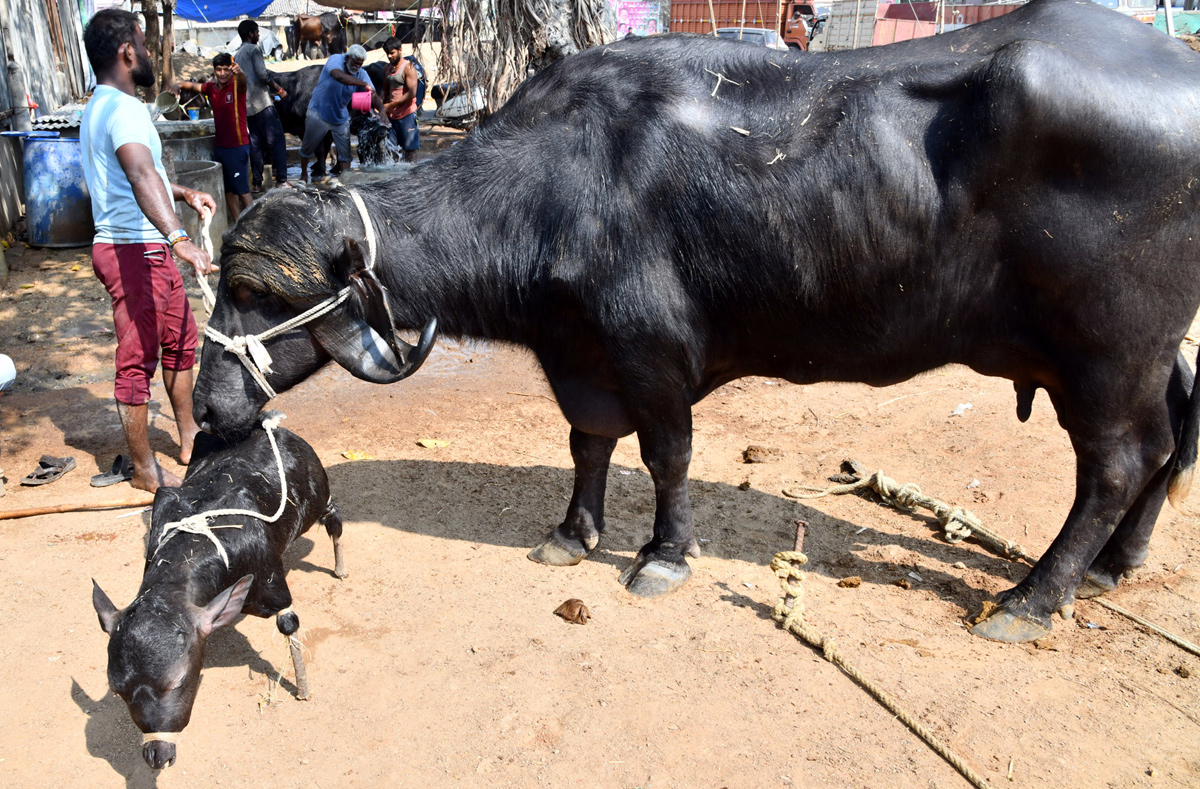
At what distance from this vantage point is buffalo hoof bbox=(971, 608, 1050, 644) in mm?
3730

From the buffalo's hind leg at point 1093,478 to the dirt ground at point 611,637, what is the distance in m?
0.15

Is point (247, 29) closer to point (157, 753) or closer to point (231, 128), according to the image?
point (231, 128)

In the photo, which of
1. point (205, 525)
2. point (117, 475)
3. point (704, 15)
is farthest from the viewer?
point (704, 15)

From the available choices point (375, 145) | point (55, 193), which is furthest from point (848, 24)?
point (55, 193)

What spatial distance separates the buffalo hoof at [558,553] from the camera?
14.2ft

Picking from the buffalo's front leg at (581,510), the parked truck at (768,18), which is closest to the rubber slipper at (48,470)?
the buffalo's front leg at (581,510)

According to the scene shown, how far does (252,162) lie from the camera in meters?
11.8

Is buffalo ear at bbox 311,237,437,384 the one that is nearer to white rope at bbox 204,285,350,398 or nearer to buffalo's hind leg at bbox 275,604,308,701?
white rope at bbox 204,285,350,398

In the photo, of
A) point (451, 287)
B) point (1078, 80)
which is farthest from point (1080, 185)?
point (451, 287)

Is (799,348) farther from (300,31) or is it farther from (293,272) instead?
(300,31)

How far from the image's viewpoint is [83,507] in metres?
4.60

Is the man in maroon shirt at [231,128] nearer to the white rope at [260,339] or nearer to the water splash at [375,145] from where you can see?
the water splash at [375,145]

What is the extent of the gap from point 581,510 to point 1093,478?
2298mm

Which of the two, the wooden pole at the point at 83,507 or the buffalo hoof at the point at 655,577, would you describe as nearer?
the buffalo hoof at the point at 655,577
